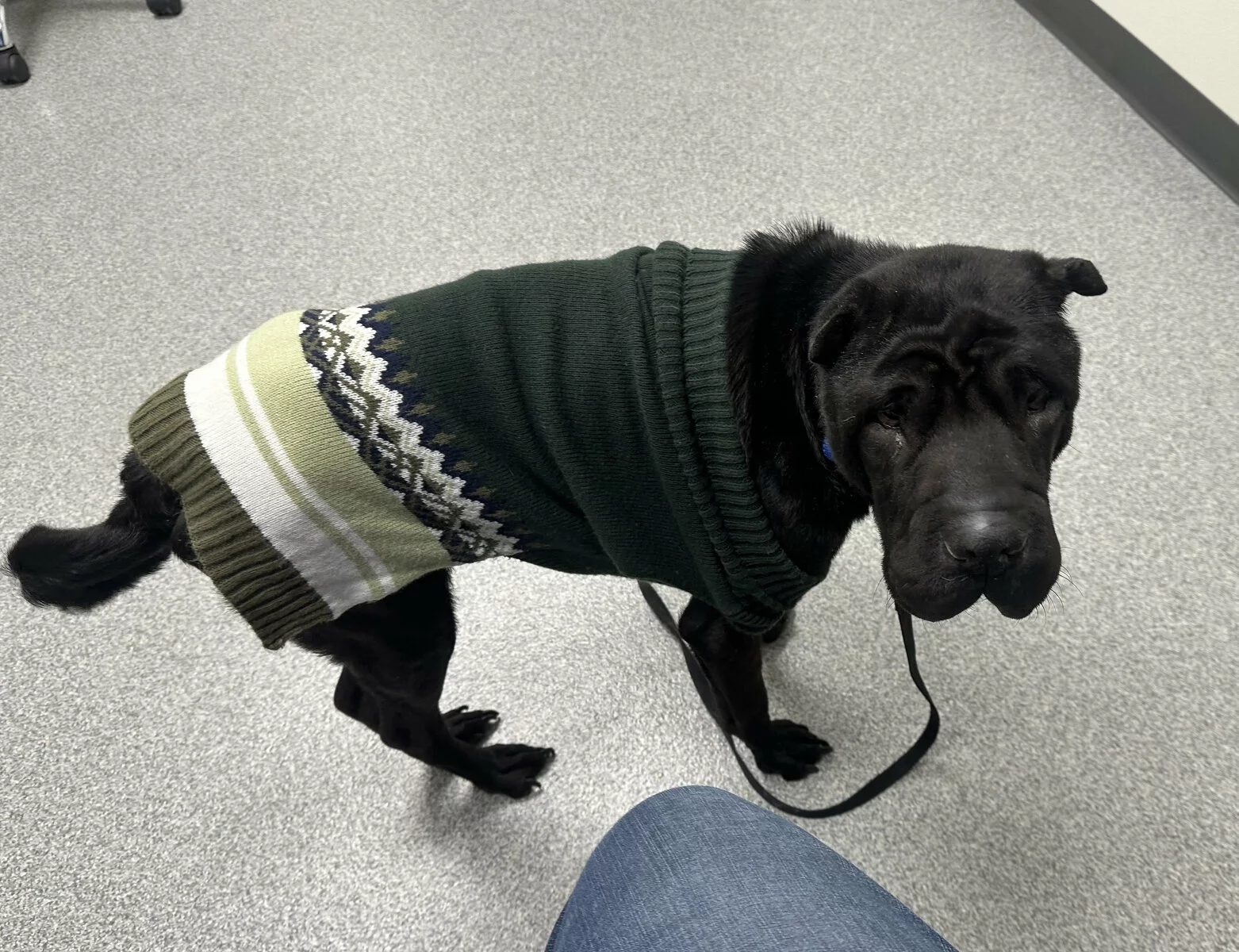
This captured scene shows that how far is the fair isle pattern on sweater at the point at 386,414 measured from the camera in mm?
800

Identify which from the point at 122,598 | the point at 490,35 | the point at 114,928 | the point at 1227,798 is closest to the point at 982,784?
the point at 1227,798

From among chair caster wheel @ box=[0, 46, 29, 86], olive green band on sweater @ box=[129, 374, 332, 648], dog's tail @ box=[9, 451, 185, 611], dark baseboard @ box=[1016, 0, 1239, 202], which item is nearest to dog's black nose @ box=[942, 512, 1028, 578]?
olive green band on sweater @ box=[129, 374, 332, 648]

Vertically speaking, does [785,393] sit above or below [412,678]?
above

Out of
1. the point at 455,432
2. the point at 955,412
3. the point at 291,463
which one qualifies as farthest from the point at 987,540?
the point at 291,463

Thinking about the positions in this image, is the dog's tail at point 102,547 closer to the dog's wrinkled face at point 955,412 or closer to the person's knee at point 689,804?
the person's knee at point 689,804

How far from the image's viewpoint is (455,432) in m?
0.81

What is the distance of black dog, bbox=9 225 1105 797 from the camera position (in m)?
0.71

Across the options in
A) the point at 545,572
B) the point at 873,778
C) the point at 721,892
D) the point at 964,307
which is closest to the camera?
the point at 721,892

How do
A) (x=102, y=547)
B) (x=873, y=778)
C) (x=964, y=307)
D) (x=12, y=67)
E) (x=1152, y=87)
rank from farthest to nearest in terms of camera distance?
1. (x=12, y=67)
2. (x=1152, y=87)
3. (x=873, y=778)
4. (x=102, y=547)
5. (x=964, y=307)

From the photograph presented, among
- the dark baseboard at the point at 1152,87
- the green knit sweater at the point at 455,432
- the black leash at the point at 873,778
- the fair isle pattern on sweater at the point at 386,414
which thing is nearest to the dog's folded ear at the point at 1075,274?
the green knit sweater at the point at 455,432

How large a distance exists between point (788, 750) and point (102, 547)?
2.94 feet

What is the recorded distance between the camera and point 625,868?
0.70m

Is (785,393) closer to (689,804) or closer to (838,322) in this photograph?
(838,322)

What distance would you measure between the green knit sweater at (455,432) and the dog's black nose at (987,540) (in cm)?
19
